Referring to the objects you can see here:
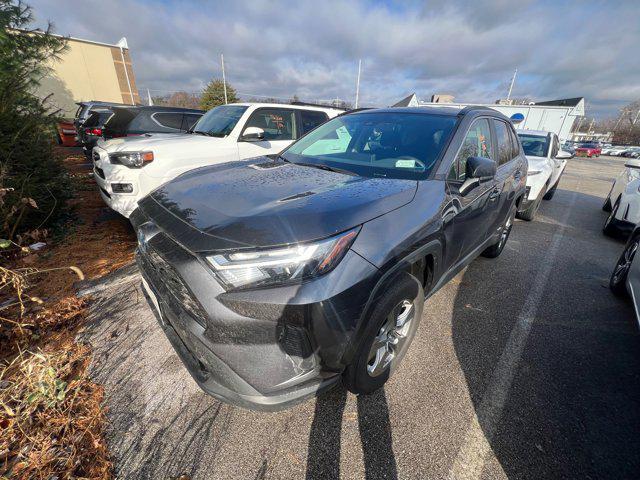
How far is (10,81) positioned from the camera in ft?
12.1

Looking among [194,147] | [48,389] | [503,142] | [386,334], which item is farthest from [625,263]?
[194,147]

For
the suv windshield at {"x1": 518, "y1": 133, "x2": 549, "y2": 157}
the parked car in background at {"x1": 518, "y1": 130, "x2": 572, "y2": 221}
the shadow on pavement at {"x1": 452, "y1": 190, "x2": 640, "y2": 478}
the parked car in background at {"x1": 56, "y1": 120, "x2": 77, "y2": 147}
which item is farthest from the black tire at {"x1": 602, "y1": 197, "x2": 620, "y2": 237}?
the parked car in background at {"x1": 56, "y1": 120, "x2": 77, "y2": 147}

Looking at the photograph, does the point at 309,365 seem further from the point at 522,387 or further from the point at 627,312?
the point at 627,312

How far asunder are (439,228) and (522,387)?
132cm

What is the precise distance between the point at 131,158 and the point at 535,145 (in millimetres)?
8127

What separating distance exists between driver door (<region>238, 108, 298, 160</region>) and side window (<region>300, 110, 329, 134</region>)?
0.18m

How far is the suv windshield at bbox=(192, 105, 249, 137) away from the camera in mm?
4953

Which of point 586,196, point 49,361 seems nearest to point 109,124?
point 49,361

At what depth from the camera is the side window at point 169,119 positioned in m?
6.68

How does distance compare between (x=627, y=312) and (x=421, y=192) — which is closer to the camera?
(x=421, y=192)

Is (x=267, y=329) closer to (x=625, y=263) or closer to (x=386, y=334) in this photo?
(x=386, y=334)

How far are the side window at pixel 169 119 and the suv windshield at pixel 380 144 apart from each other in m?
5.22

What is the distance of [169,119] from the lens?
688 cm

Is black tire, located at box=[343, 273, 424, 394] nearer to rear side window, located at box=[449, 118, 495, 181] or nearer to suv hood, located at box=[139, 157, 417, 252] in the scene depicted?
suv hood, located at box=[139, 157, 417, 252]
